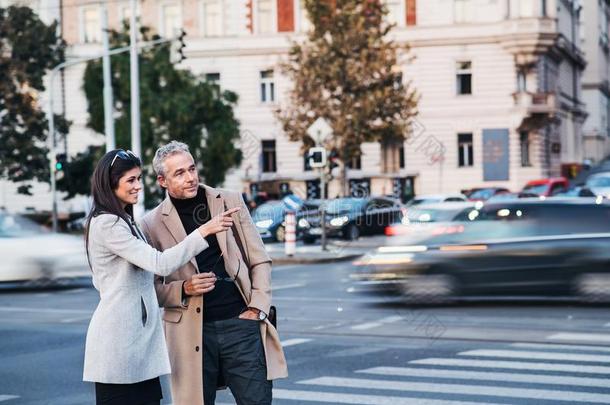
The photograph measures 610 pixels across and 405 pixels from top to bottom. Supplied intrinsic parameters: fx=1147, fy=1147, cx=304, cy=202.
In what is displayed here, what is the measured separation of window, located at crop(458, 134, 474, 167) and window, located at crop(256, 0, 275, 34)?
10.7m

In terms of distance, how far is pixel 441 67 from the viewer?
178 feet

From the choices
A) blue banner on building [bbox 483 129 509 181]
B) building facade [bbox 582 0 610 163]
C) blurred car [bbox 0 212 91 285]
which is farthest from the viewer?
building facade [bbox 582 0 610 163]

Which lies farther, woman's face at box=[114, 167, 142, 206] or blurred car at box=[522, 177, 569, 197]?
blurred car at box=[522, 177, 569, 197]

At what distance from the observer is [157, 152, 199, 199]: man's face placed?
5477 mm

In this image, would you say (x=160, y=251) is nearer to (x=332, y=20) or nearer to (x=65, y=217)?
(x=332, y=20)

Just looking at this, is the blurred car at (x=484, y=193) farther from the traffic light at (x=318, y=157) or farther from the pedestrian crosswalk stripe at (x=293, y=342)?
the pedestrian crosswalk stripe at (x=293, y=342)

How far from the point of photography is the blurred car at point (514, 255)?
47.9ft

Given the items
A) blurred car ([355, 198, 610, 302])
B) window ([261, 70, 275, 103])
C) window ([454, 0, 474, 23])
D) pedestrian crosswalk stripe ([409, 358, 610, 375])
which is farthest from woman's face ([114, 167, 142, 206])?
window ([261, 70, 275, 103])

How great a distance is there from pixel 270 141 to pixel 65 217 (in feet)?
36.4

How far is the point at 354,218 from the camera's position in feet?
115

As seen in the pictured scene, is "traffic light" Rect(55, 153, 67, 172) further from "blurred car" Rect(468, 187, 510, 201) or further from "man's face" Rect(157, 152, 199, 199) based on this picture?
"man's face" Rect(157, 152, 199, 199)

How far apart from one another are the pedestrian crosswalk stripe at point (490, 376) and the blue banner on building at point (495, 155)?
44.0 meters

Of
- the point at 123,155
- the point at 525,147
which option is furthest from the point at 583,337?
the point at 525,147

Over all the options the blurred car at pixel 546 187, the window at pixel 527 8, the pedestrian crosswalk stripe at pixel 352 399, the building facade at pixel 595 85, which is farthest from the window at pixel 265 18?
the pedestrian crosswalk stripe at pixel 352 399
